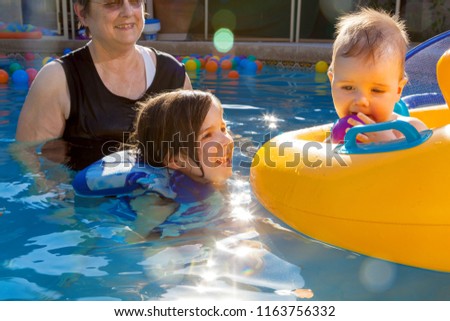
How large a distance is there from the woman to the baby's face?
124 cm

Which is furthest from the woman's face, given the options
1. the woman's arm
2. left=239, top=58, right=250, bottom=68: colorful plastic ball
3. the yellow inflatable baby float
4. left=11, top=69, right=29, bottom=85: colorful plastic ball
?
left=239, top=58, right=250, bottom=68: colorful plastic ball

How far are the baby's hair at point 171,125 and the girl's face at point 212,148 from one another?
0.08ft

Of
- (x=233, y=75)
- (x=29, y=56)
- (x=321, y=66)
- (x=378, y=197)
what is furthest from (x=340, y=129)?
(x=29, y=56)

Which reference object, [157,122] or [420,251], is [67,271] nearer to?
[157,122]

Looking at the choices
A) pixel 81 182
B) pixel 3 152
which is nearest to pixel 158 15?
pixel 3 152

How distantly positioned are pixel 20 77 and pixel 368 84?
526cm

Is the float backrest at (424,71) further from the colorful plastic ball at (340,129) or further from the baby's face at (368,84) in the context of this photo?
the colorful plastic ball at (340,129)

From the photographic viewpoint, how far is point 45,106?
125 inches

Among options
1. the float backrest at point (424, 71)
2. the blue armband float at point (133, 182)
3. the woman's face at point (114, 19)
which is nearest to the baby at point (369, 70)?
the float backrest at point (424, 71)

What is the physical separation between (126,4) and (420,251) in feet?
6.63

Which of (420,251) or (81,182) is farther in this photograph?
(81,182)

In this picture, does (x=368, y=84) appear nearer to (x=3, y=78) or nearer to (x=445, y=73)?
(x=445, y=73)

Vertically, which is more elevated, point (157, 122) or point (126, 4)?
point (126, 4)

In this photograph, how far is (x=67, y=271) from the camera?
2.17m
